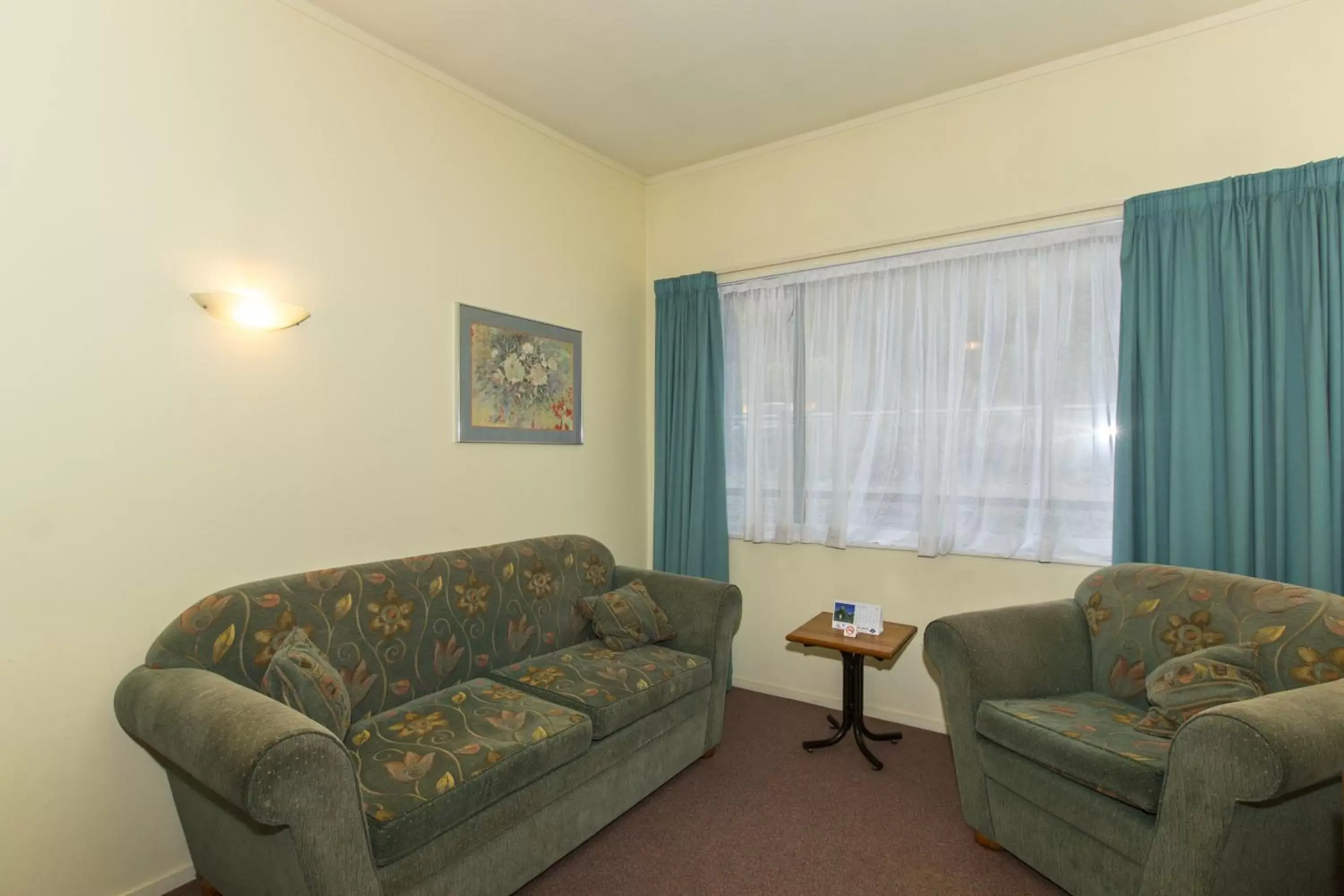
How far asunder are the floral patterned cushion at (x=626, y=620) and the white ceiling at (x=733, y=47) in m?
2.45

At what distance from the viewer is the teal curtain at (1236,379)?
2.41 m

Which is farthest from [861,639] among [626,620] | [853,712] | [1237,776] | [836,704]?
[1237,776]

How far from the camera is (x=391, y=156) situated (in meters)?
2.79

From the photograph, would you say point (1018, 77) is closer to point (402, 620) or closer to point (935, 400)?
point (935, 400)

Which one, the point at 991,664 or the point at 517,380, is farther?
the point at 517,380

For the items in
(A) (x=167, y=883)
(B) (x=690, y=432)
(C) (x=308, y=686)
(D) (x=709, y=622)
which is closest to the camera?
(C) (x=308, y=686)

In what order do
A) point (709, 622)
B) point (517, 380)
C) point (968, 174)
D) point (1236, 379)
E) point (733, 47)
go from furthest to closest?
point (517, 380) → point (968, 174) → point (709, 622) → point (733, 47) → point (1236, 379)

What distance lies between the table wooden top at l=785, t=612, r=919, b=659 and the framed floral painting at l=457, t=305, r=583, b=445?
1.61m

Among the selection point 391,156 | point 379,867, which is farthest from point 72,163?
→ point 379,867

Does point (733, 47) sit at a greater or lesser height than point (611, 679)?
greater

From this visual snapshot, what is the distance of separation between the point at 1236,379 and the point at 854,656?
1913 millimetres

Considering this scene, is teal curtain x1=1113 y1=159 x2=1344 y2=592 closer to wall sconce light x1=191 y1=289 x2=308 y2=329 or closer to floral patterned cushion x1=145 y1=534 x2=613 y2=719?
floral patterned cushion x1=145 y1=534 x2=613 y2=719

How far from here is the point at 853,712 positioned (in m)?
3.07

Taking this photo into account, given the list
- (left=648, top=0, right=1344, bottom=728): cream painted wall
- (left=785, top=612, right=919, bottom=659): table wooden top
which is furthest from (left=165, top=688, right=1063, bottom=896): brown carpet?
(left=648, top=0, right=1344, bottom=728): cream painted wall
